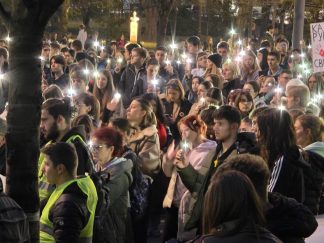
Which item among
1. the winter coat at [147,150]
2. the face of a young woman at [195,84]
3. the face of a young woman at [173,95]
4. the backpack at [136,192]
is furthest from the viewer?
the face of a young woman at [195,84]

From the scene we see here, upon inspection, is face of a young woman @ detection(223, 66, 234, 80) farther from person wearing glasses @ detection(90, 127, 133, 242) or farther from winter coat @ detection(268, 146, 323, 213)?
winter coat @ detection(268, 146, 323, 213)

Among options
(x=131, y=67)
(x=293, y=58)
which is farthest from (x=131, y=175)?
(x=293, y=58)

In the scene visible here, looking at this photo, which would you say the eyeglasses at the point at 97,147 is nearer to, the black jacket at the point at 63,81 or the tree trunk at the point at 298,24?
the black jacket at the point at 63,81

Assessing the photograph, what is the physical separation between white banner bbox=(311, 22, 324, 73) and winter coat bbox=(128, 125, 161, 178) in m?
3.75

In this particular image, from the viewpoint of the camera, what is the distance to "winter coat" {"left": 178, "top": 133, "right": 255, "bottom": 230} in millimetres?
5223

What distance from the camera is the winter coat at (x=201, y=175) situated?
206 inches

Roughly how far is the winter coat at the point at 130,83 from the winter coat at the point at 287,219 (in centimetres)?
733

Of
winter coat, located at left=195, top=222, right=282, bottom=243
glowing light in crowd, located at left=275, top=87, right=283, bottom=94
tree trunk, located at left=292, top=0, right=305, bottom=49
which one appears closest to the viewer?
winter coat, located at left=195, top=222, right=282, bottom=243

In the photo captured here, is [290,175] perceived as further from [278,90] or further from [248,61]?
[248,61]

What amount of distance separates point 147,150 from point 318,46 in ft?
A: 14.0

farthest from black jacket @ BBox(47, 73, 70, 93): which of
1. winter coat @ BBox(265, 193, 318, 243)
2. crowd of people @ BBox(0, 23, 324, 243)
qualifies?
winter coat @ BBox(265, 193, 318, 243)

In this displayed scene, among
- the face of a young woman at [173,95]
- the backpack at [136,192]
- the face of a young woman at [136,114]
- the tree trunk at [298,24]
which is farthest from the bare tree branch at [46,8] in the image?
the tree trunk at [298,24]

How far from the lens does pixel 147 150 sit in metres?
7.09

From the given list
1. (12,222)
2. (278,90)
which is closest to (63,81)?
(278,90)
